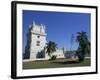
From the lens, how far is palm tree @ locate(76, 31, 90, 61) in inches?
81.0

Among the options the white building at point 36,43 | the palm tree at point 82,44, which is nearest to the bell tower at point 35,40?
the white building at point 36,43

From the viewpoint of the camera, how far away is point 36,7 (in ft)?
6.20

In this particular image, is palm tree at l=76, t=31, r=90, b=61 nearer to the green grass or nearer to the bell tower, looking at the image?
the green grass

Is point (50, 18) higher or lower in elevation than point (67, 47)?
higher

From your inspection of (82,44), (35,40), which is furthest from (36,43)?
(82,44)

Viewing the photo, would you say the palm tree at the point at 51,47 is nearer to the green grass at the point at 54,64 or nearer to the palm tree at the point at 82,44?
the green grass at the point at 54,64

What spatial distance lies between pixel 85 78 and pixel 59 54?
1.05ft

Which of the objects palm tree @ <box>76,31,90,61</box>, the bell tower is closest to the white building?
the bell tower

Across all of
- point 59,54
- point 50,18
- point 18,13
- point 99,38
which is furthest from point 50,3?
point 99,38

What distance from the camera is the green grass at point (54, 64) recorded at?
6.18ft

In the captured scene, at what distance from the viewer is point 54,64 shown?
1965 millimetres

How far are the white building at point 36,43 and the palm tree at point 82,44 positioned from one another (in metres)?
0.30

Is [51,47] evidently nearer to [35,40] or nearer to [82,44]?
[35,40]
